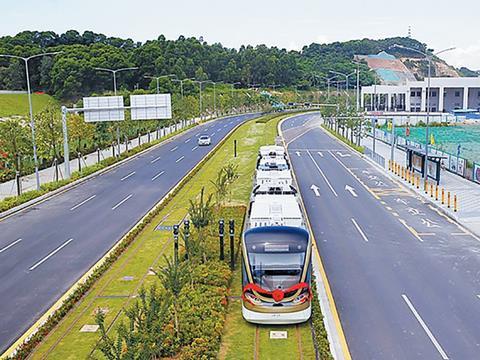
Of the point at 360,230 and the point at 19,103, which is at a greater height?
the point at 19,103

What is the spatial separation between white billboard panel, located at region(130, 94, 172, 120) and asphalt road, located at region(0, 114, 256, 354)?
14.2 feet

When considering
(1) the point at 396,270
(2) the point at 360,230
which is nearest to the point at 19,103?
(2) the point at 360,230

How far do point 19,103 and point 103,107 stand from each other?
7237 cm

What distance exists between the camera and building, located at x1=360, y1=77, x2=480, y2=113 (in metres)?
109

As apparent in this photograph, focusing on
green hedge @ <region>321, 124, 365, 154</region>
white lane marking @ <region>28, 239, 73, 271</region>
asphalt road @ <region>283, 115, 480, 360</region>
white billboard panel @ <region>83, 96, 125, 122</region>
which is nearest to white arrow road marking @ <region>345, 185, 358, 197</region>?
asphalt road @ <region>283, 115, 480, 360</region>

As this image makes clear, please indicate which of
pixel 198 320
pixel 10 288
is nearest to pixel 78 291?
pixel 10 288

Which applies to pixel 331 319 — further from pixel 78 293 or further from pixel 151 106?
pixel 151 106

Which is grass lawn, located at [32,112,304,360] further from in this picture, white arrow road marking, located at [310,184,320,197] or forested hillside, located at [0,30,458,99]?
forested hillside, located at [0,30,458,99]

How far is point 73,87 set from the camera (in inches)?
4380

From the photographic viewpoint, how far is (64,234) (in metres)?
25.2

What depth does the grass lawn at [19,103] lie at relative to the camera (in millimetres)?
99669

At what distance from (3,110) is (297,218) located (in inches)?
3697

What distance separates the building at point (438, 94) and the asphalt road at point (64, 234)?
255 feet

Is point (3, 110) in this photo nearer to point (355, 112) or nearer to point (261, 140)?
point (261, 140)
